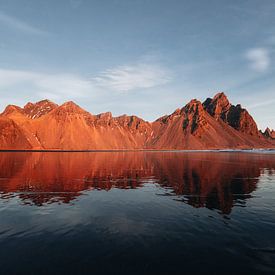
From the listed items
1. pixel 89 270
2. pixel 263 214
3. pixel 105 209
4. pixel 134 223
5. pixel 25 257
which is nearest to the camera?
pixel 89 270

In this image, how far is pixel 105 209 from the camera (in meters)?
26.3

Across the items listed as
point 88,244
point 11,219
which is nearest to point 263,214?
point 88,244

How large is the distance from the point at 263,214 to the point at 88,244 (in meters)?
17.0

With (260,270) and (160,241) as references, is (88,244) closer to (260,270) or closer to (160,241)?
(160,241)

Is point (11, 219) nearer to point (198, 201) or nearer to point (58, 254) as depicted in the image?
point (58, 254)

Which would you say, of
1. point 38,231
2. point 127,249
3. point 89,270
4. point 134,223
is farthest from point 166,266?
point 38,231

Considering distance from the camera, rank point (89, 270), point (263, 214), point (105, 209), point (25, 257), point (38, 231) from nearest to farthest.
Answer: point (89, 270) → point (25, 257) → point (38, 231) → point (263, 214) → point (105, 209)

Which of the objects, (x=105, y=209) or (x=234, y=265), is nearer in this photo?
(x=234, y=265)

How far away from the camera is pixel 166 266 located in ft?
45.6

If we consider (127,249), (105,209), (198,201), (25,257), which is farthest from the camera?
(198,201)

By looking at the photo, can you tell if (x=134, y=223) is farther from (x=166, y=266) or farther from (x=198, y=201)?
(x=198, y=201)

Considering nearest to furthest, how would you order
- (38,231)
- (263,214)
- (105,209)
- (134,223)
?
(38,231) < (134,223) < (263,214) < (105,209)

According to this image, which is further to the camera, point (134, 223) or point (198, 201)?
point (198, 201)

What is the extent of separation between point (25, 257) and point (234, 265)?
39.3 ft
